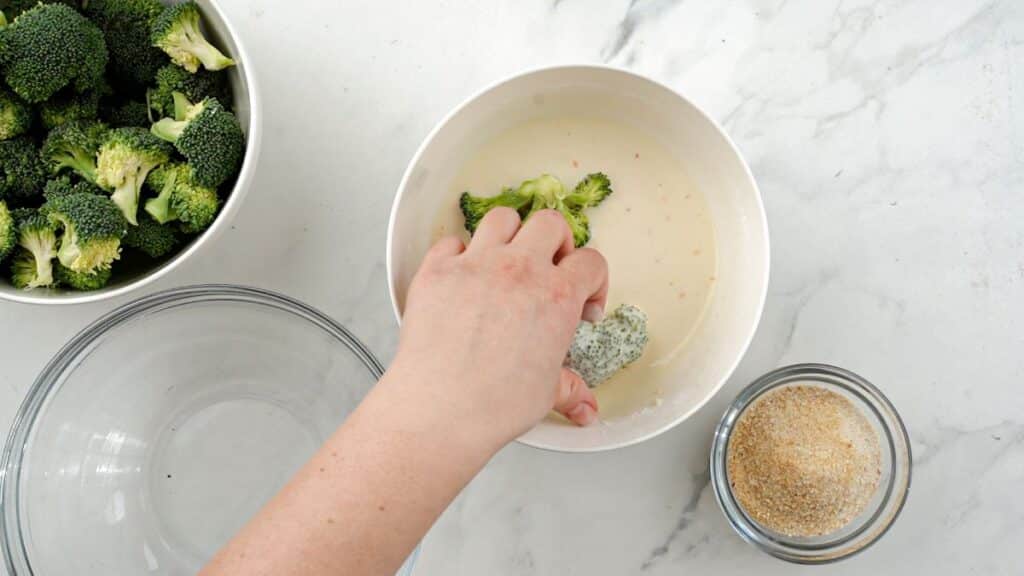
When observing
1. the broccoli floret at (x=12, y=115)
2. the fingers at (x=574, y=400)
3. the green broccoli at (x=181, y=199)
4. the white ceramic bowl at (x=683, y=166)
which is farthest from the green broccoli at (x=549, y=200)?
the broccoli floret at (x=12, y=115)

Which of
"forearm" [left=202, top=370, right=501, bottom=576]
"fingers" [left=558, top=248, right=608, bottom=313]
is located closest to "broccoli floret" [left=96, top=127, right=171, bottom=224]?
"forearm" [left=202, top=370, right=501, bottom=576]

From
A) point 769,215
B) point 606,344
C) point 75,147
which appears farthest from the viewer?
point 769,215

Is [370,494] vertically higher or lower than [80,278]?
lower

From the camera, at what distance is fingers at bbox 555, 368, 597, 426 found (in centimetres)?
100

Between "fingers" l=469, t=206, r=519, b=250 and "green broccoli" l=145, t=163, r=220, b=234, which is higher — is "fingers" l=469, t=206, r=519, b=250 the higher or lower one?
the lower one

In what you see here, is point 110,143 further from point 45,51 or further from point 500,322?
point 500,322

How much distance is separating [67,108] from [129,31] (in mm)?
118

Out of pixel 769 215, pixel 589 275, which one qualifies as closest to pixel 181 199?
pixel 589 275

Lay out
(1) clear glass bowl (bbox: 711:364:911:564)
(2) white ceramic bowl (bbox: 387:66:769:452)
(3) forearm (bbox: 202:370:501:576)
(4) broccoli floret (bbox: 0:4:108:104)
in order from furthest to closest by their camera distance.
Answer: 1. (1) clear glass bowl (bbox: 711:364:911:564)
2. (2) white ceramic bowl (bbox: 387:66:769:452)
3. (4) broccoli floret (bbox: 0:4:108:104)
4. (3) forearm (bbox: 202:370:501:576)

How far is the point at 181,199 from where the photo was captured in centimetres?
101

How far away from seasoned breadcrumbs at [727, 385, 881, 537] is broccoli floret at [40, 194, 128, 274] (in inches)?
33.0

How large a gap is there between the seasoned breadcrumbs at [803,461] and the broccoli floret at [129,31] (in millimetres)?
906

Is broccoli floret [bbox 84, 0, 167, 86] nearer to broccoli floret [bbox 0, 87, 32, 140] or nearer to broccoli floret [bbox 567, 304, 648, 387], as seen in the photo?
broccoli floret [bbox 0, 87, 32, 140]

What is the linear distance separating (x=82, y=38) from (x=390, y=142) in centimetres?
40
